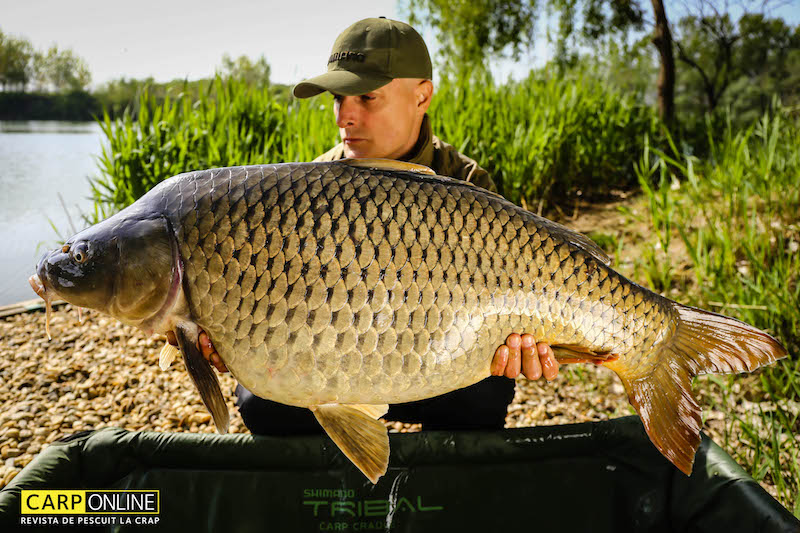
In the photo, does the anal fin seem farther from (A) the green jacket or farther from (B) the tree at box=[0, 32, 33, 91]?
(B) the tree at box=[0, 32, 33, 91]

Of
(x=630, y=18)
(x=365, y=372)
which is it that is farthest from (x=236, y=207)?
(x=630, y=18)

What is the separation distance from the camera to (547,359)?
1.20 metres

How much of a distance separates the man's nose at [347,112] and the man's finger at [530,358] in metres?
0.84

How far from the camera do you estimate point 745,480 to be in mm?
1222

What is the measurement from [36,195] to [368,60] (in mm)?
5223

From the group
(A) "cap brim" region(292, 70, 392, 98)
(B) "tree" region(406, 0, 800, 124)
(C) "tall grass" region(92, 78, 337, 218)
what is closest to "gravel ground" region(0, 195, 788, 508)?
(C) "tall grass" region(92, 78, 337, 218)

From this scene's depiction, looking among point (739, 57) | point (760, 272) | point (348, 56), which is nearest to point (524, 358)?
point (348, 56)

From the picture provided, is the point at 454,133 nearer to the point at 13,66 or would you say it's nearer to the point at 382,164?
the point at 382,164

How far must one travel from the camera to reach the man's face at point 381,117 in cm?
160

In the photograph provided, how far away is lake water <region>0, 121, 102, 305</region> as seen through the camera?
341cm

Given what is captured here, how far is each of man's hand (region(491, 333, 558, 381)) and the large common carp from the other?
0.10 feet

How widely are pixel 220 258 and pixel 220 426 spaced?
305mm

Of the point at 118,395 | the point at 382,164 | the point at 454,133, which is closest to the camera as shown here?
the point at 382,164

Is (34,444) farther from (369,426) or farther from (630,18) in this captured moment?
(630,18)
